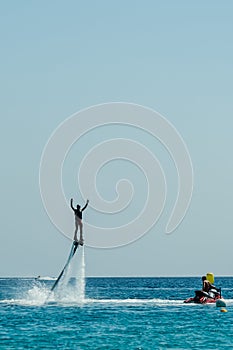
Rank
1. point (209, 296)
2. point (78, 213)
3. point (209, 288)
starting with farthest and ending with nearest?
point (209, 296), point (209, 288), point (78, 213)

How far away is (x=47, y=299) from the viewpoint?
6316 centimetres

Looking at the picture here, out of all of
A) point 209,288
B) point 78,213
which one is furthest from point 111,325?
point 209,288

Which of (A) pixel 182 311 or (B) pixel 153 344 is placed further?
(A) pixel 182 311

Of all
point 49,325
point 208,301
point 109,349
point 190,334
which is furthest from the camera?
point 208,301

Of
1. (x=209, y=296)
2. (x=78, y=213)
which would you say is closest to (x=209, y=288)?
(x=209, y=296)

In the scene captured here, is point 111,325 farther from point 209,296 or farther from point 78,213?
point 209,296

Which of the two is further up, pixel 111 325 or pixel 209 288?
pixel 209 288

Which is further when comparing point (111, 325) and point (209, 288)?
point (209, 288)

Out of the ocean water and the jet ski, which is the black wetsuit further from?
the jet ski

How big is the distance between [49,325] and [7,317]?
235 inches

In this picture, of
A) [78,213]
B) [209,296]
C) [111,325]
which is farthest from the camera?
[209,296]

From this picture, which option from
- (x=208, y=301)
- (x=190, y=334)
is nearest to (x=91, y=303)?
(x=208, y=301)

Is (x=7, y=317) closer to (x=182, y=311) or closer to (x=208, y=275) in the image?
(x=182, y=311)

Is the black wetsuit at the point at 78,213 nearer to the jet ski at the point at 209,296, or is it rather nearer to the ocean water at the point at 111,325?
the ocean water at the point at 111,325
